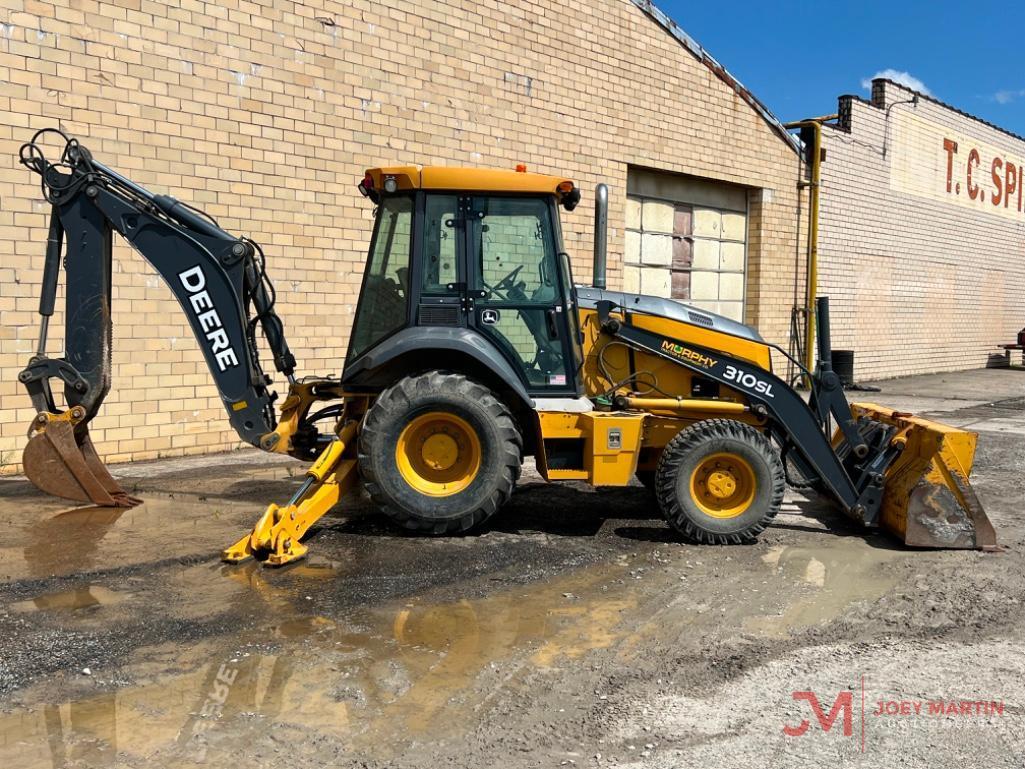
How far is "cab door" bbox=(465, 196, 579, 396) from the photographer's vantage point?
6.08 meters

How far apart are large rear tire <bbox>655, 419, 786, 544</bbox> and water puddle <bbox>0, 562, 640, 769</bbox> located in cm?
101

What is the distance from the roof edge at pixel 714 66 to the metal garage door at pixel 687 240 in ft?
4.11

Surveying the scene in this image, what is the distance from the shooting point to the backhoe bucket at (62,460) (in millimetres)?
6277

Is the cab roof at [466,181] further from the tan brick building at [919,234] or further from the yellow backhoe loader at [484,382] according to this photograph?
the tan brick building at [919,234]

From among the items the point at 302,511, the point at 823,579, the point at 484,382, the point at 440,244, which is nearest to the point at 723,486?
the point at 823,579

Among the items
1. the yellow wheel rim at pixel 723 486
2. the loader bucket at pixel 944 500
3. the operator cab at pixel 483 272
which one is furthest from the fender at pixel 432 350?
the loader bucket at pixel 944 500

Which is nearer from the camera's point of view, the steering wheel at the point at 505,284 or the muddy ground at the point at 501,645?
the muddy ground at the point at 501,645

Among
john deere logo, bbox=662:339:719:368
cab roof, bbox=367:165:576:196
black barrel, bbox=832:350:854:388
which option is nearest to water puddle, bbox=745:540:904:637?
john deere logo, bbox=662:339:719:368

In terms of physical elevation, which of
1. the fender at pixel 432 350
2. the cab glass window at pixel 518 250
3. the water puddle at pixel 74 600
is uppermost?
the cab glass window at pixel 518 250

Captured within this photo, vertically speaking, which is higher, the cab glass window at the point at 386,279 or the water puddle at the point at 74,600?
the cab glass window at the point at 386,279

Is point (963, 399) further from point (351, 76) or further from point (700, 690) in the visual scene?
point (700, 690)

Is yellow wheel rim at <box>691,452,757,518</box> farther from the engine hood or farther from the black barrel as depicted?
the black barrel

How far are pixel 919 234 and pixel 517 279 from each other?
50.6 feet

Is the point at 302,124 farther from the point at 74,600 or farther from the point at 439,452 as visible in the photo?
the point at 74,600
